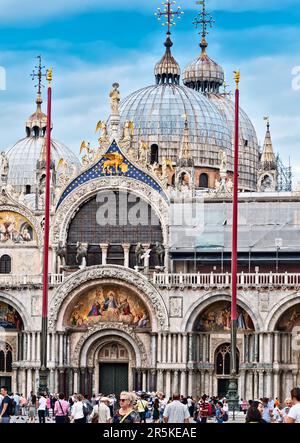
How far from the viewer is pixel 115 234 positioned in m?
76.6

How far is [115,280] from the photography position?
7325cm

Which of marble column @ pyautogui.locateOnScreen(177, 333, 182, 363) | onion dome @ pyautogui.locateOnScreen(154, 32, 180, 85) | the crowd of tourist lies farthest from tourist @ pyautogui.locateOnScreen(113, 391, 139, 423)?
onion dome @ pyautogui.locateOnScreen(154, 32, 180, 85)

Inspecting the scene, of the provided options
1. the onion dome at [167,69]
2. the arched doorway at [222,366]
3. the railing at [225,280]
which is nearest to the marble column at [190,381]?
the arched doorway at [222,366]

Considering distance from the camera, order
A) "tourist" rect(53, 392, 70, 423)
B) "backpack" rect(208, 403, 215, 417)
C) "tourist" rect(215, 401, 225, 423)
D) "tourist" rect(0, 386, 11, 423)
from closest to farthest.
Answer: "tourist" rect(0, 386, 11, 423) → "tourist" rect(53, 392, 70, 423) → "backpack" rect(208, 403, 215, 417) → "tourist" rect(215, 401, 225, 423)

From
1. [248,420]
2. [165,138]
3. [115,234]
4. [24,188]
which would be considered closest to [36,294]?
[115,234]

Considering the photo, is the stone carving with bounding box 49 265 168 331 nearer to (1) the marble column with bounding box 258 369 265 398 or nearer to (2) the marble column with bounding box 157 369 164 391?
(2) the marble column with bounding box 157 369 164 391

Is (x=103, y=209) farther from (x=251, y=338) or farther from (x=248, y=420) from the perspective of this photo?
(x=248, y=420)

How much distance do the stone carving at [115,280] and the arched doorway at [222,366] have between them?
3.49m

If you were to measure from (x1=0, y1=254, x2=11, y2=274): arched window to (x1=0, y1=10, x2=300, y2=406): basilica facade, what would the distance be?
0.17 ft

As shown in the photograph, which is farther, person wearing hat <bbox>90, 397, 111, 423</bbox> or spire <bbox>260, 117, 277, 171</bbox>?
spire <bbox>260, 117, 277, 171</bbox>

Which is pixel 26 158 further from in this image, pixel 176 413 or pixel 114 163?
pixel 176 413

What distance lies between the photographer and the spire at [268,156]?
9300 cm

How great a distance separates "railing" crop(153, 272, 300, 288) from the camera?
7106 cm

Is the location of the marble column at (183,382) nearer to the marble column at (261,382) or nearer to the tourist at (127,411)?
the marble column at (261,382)
